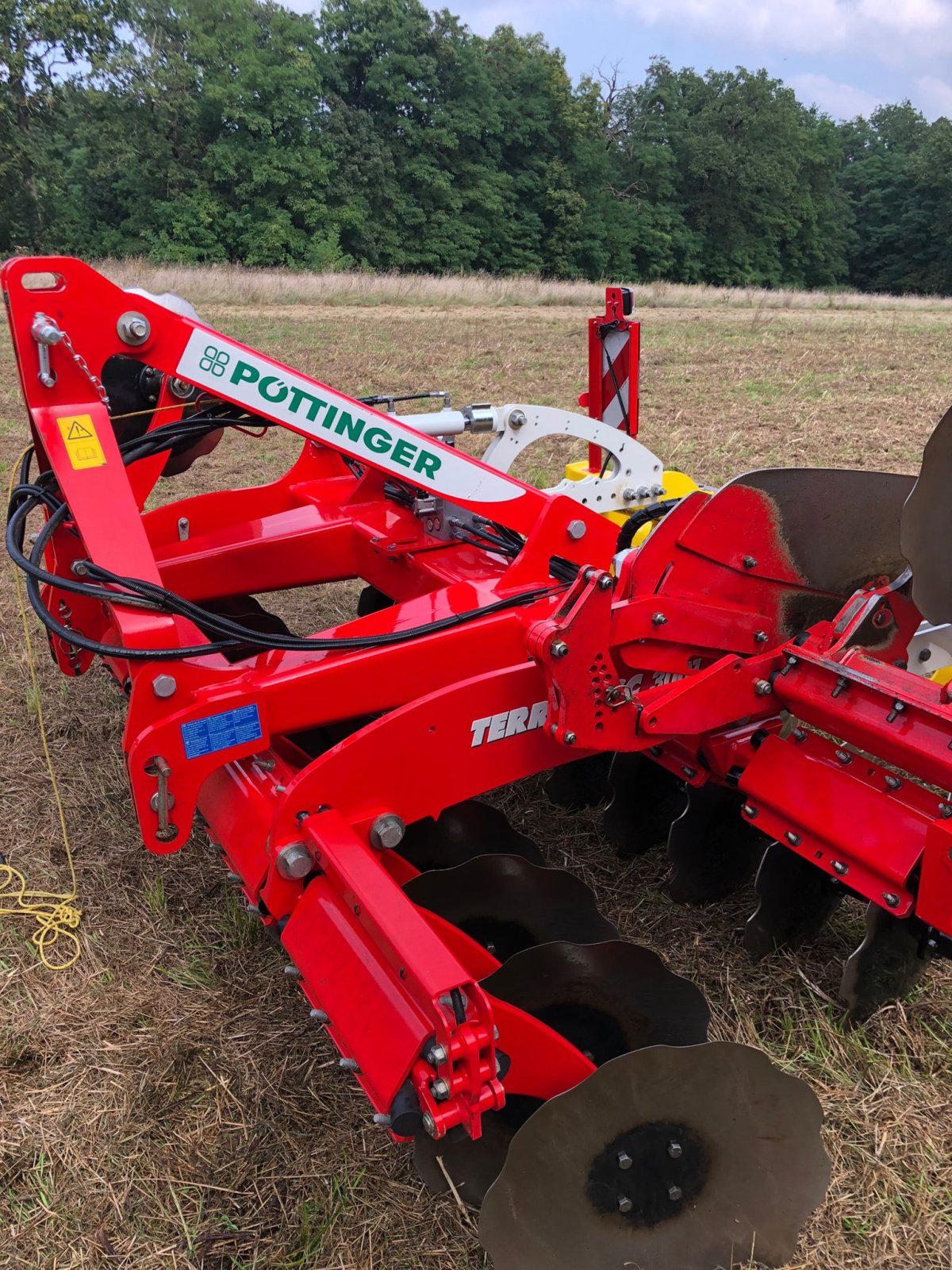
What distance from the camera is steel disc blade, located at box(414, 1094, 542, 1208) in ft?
6.83

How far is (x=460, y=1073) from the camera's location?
170 cm

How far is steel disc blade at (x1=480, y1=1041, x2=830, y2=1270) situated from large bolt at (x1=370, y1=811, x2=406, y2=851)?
708mm

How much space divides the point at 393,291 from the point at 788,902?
1983 centimetres

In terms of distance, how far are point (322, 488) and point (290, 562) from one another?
1.39ft

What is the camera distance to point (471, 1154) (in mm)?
2123

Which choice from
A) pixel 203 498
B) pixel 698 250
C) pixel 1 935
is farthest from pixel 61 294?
pixel 698 250

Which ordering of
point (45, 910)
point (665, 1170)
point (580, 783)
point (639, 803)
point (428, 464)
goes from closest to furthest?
point (665, 1170)
point (428, 464)
point (45, 910)
point (639, 803)
point (580, 783)

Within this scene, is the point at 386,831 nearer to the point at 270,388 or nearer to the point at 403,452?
the point at 403,452

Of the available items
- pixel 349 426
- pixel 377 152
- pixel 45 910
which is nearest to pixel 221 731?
pixel 349 426

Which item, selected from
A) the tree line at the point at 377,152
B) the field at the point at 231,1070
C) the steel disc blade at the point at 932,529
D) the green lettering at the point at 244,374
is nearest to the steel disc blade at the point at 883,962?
the field at the point at 231,1070

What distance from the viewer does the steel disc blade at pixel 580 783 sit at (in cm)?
354

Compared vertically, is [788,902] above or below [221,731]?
below

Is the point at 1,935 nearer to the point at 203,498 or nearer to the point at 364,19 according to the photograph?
the point at 203,498

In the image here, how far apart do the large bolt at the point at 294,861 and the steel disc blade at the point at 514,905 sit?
0.46m
